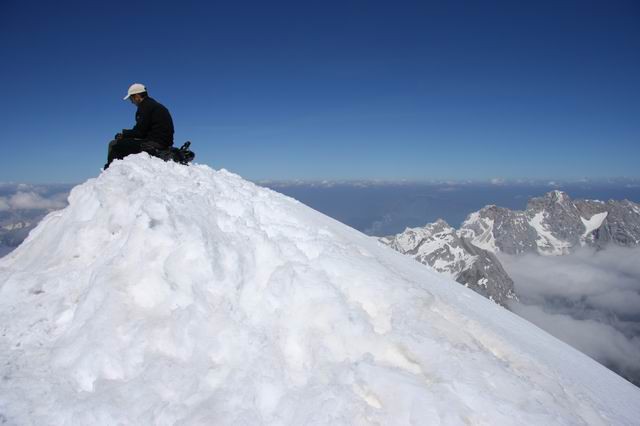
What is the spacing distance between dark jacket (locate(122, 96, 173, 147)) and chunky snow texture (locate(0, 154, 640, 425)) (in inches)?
248

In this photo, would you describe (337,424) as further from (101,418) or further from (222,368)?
(101,418)

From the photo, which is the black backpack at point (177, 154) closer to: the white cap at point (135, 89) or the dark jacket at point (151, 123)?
the dark jacket at point (151, 123)

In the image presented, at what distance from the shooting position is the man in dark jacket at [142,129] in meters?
11.9

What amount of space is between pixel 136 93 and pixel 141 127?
1.18 m

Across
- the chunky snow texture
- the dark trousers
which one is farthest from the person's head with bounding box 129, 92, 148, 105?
the chunky snow texture

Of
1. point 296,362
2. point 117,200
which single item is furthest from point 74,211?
point 296,362

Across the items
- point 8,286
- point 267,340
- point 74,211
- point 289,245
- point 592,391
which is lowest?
point 592,391

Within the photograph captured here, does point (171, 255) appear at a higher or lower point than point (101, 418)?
higher

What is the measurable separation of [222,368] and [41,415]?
1.82 m

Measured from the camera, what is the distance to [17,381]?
3828 mm

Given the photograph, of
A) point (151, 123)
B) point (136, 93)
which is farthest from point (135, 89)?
point (151, 123)

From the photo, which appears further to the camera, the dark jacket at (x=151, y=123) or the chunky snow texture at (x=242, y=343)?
the dark jacket at (x=151, y=123)

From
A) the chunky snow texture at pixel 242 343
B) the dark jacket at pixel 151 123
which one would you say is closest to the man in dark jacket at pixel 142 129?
the dark jacket at pixel 151 123

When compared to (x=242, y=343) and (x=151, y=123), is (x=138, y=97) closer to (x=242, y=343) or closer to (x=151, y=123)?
(x=151, y=123)
